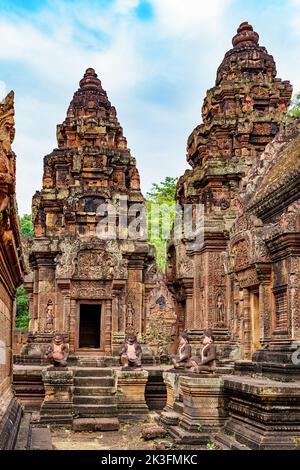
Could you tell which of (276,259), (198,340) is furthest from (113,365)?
(276,259)

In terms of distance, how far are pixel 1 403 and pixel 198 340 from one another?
1017cm

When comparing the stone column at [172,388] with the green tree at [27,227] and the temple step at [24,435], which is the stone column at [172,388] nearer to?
the temple step at [24,435]

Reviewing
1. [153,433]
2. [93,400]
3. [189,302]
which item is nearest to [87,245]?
[189,302]

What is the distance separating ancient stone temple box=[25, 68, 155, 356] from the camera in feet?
57.1

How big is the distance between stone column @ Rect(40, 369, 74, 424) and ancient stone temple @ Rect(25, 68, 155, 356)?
11.8ft

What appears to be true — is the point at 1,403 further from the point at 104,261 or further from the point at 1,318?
the point at 104,261

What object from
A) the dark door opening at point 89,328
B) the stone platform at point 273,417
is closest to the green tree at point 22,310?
the dark door opening at point 89,328

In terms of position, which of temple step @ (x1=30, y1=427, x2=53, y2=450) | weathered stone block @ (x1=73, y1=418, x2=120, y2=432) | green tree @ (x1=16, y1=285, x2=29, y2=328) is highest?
green tree @ (x1=16, y1=285, x2=29, y2=328)

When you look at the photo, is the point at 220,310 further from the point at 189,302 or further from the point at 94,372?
the point at 94,372

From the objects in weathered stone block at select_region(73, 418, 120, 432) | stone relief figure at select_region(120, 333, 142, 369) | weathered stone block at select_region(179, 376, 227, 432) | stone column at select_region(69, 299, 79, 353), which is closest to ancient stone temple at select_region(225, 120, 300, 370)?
weathered stone block at select_region(179, 376, 227, 432)

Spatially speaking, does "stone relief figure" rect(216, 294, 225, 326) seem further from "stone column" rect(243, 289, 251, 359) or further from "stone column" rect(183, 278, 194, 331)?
"stone column" rect(243, 289, 251, 359)

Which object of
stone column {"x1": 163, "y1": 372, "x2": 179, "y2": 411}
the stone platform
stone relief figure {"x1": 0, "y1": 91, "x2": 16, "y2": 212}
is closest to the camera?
stone relief figure {"x1": 0, "y1": 91, "x2": 16, "y2": 212}

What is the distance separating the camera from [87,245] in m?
17.4

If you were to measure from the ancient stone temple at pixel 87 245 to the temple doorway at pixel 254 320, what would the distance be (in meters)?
5.50
